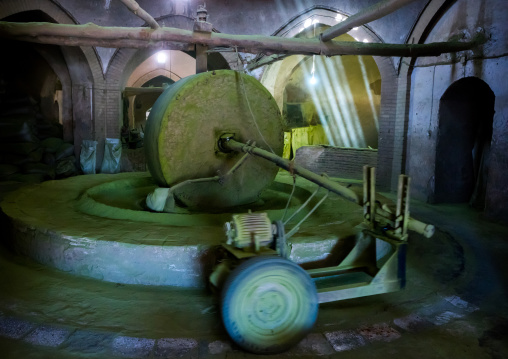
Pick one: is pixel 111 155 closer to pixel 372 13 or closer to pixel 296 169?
pixel 372 13

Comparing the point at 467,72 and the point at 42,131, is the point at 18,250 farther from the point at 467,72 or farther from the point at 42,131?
the point at 42,131

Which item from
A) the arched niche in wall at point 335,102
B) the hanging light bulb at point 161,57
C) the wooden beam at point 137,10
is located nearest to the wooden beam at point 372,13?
the wooden beam at point 137,10

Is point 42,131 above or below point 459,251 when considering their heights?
above

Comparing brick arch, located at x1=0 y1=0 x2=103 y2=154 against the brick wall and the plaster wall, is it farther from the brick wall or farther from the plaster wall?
the plaster wall

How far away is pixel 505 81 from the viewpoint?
7.00 metres

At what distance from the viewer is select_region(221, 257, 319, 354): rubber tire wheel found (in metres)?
2.94

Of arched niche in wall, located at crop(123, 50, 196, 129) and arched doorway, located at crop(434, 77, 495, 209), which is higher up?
arched niche in wall, located at crop(123, 50, 196, 129)

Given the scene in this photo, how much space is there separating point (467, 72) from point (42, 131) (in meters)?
11.6

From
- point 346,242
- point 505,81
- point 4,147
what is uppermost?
point 505,81

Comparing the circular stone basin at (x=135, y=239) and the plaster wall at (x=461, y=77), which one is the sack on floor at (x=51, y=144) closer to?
the circular stone basin at (x=135, y=239)

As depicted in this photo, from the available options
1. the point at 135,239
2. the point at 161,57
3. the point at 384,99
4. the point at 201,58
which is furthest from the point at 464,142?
the point at 161,57

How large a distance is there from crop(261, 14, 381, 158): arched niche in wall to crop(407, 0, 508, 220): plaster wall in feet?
20.3

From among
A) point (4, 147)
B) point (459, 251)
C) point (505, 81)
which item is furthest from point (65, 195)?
point (505, 81)

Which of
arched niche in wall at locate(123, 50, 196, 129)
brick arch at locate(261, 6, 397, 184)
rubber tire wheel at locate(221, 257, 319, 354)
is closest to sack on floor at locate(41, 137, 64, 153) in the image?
arched niche in wall at locate(123, 50, 196, 129)
